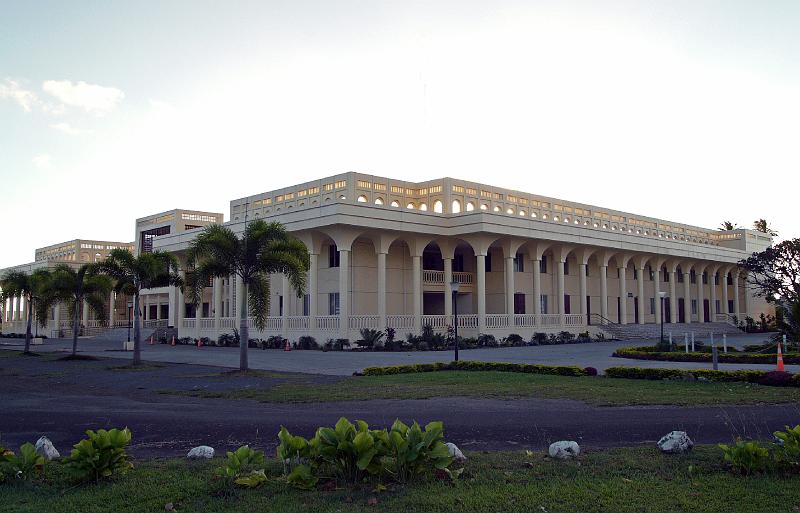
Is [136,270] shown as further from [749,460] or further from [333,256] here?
[749,460]

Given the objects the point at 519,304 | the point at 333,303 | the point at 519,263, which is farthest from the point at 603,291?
the point at 333,303

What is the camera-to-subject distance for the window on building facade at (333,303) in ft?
126

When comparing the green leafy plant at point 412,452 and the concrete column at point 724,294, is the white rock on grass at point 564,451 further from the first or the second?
the concrete column at point 724,294

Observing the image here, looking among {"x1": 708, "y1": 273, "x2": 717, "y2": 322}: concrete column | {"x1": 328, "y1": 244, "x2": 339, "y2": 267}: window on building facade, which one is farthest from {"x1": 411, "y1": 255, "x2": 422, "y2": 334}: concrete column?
{"x1": 708, "y1": 273, "x2": 717, "y2": 322}: concrete column

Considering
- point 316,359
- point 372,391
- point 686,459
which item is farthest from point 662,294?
point 686,459

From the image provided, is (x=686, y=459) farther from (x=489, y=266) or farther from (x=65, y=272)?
(x=489, y=266)

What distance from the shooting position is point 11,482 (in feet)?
21.2

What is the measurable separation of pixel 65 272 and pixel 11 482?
27404 mm

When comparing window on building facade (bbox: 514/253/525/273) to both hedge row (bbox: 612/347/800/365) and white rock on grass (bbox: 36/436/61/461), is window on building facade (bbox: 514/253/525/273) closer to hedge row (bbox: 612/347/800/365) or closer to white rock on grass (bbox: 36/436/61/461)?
hedge row (bbox: 612/347/800/365)

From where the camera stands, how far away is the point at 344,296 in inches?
1362

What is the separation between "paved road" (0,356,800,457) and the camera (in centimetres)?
895

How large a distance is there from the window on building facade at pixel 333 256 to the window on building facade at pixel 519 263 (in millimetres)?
12618

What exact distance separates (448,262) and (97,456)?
33542 millimetres

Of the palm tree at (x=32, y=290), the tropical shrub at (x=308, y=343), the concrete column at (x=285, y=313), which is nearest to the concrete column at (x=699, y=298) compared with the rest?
the concrete column at (x=285, y=313)
